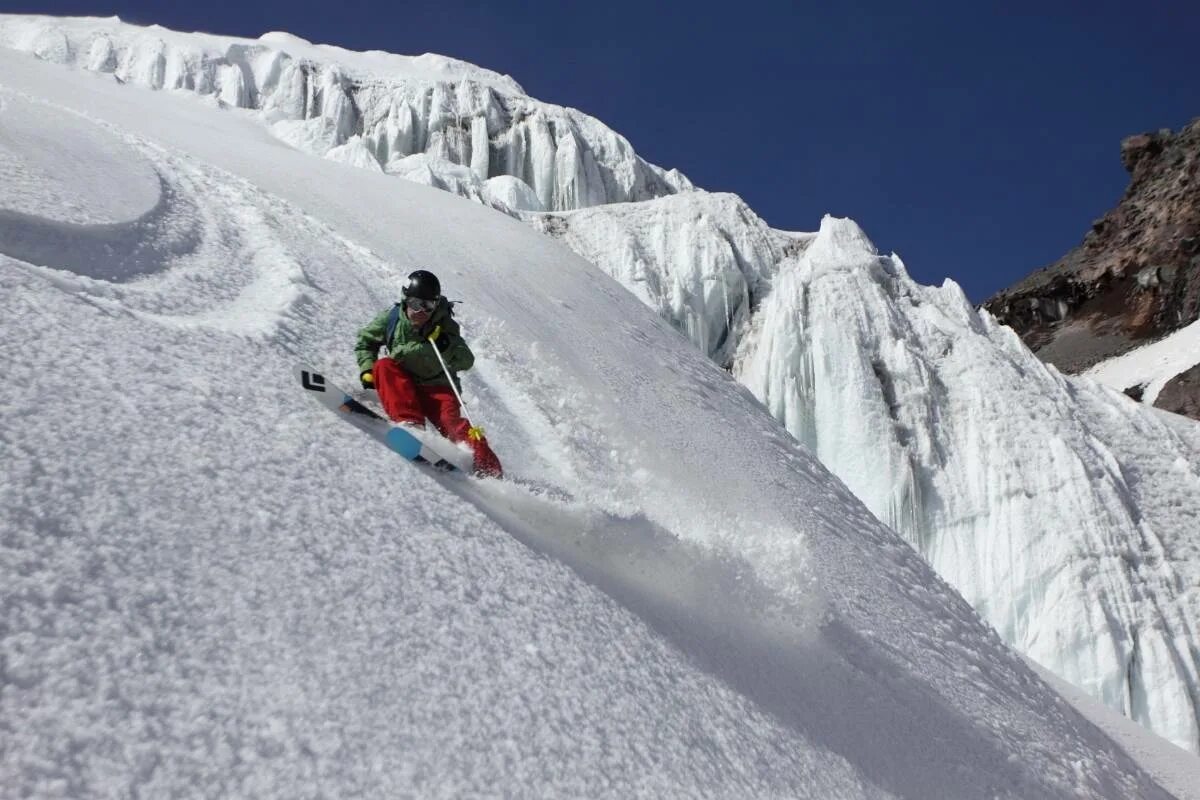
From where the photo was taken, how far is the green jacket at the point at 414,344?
4406 mm

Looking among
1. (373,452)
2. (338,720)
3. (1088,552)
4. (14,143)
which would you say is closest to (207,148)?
(14,143)

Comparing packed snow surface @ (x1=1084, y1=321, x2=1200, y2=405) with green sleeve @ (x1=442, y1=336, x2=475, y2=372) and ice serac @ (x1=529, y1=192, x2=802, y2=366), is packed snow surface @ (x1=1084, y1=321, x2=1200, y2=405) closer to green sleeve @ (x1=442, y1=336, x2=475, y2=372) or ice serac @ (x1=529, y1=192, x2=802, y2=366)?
ice serac @ (x1=529, y1=192, x2=802, y2=366)

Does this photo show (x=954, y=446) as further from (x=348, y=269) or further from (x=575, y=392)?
(x=348, y=269)

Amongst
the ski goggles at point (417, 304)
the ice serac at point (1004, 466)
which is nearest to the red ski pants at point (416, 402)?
the ski goggles at point (417, 304)

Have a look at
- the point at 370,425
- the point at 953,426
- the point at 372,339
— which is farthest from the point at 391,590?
the point at 953,426

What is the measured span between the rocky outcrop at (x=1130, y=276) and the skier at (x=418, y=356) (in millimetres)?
41650

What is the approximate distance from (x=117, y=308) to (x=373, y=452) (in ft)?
3.91

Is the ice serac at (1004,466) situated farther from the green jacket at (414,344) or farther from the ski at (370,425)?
the ski at (370,425)

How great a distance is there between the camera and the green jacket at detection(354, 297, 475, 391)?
4.41 m

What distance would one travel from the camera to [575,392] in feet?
19.0

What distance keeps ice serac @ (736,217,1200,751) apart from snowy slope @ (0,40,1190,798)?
749cm

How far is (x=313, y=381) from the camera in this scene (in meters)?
3.39

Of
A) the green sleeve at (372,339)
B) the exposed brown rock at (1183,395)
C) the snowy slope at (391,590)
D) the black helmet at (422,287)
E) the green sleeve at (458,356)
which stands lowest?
the snowy slope at (391,590)

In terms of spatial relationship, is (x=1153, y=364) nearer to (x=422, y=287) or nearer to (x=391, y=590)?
(x=422, y=287)
